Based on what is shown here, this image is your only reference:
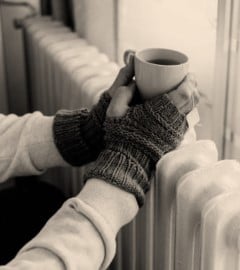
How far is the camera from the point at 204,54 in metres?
1.01

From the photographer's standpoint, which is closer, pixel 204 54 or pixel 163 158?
pixel 163 158

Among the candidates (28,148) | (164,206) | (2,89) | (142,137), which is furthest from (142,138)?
(2,89)

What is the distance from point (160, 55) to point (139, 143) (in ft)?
0.46

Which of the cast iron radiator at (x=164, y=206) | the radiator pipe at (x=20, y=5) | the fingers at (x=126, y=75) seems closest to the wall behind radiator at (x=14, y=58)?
the radiator pipe at (x=20, y=5)

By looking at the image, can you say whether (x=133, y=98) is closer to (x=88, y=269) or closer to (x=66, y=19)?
(x=88, y=269)

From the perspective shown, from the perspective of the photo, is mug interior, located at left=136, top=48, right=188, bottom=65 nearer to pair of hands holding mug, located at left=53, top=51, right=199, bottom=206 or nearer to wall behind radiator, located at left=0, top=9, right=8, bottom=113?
pair of hands holding mug, located at left=53, top=51, right=199, bottom=206

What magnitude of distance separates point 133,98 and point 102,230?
20cm

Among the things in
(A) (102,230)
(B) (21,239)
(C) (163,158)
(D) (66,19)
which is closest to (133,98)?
(C) (163,158)

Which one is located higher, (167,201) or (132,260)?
(167,201)

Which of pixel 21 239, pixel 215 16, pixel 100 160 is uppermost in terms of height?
pixel 215 16

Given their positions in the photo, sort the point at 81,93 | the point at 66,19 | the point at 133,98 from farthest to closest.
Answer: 1. the point at 66,19
2. the point at 81,93
3. the point at 133,98

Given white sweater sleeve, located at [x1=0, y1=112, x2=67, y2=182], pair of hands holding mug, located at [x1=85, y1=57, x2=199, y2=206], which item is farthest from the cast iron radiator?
white sweater sleeve, located at [x1=0, y1=112, x2=67, y2=182]

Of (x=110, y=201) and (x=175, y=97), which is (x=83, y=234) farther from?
(x=175, y=97)

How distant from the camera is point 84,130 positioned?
844mm
